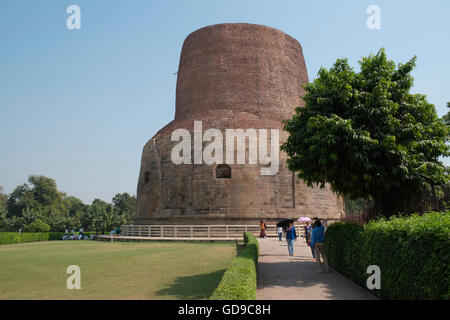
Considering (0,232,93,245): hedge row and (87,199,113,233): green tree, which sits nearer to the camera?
(0,232,93,245): hedge row

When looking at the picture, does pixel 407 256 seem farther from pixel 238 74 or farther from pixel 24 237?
pixel 24 237

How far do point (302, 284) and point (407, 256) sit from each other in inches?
103

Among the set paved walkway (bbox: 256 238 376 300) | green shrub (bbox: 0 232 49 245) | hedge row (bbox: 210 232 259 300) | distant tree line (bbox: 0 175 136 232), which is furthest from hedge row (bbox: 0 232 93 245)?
hedge row (bbox: 210 232 259 300)

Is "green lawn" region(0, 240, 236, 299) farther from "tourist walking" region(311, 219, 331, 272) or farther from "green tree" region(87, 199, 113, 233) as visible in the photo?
"green tree" region(87, 199, 113, 233)

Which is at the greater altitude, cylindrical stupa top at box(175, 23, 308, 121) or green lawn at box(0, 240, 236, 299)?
cylindrical stupa top at box(175, 23, 308, 121)

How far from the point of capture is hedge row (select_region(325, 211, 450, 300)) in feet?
12.2

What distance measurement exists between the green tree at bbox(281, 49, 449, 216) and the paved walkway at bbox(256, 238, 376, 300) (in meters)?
2.28

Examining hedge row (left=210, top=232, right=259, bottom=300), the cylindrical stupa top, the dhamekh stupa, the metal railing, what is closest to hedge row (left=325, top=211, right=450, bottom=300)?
hedge row (left=210, top=232, right=259, bottom=300)

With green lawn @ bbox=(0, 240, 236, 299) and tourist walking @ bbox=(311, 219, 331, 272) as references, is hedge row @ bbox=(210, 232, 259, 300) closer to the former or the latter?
green lawn @ bbox=(0, 240, 236, 299)

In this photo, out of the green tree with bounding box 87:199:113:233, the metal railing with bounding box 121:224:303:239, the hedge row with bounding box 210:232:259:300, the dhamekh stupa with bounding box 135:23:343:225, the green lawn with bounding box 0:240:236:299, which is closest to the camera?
the hedge row with bounding box 210:232:259:300

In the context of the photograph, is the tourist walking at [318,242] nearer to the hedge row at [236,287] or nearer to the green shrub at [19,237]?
the hedge row at [236,287]

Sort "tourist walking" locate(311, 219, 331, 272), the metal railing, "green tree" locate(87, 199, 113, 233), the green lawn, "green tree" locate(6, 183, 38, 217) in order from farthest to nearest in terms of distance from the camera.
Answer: "green tree" locate(6, 183, 38, 217), "green tree" locate(87, 199, 113, 233), the metal railing, "tourist walking" locate(311, 219, 331, 272), the green lawn

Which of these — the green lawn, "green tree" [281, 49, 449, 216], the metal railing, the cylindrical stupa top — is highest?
the cylindrical stupa top

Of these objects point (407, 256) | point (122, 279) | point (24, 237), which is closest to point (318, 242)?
point (407, 256)
